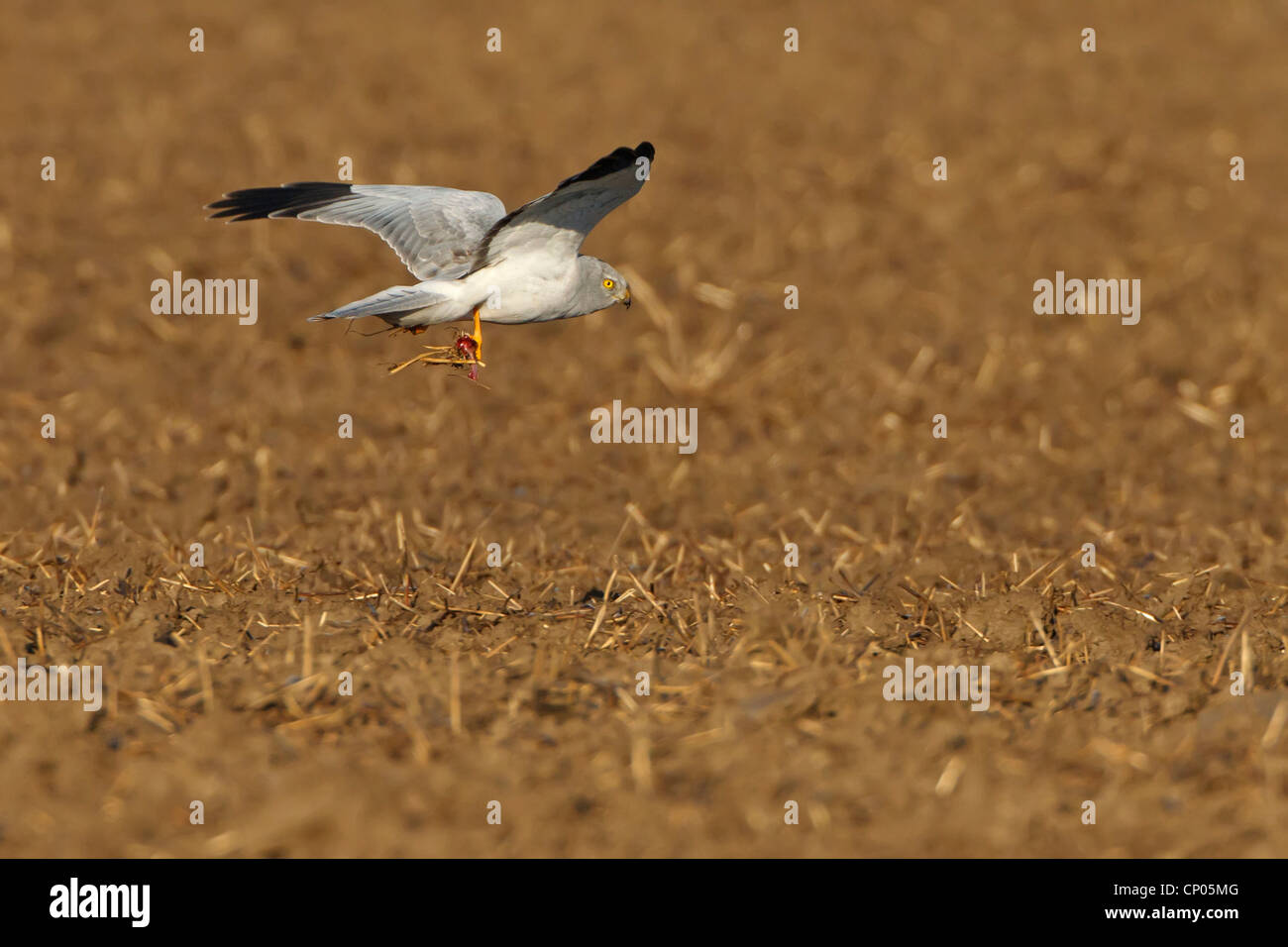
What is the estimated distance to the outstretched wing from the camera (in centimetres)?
689

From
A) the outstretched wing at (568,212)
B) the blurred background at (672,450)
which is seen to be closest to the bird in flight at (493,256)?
the outstretched wing at (568,212)

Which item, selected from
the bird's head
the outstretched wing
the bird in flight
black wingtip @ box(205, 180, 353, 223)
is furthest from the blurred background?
the bird's head

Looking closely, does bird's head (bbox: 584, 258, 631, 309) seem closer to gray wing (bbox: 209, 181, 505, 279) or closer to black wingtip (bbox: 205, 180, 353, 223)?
gray wing (bbox: 209, 181, 505, 279)

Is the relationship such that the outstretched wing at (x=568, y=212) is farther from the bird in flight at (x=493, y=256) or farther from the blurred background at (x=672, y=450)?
the blurred background at (x=672, y=450)

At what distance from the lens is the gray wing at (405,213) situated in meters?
8.15

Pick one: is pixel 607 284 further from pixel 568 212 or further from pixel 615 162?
pixel 615 162

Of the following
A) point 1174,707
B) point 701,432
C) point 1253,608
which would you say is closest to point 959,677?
point 1174,707

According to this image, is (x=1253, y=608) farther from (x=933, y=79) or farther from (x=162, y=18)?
(x=162, y=18)

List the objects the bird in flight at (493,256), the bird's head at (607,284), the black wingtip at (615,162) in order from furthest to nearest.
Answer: the bird's head at (607,284) → the bird in flight at (493,256) → the black wingtip at (615,162)

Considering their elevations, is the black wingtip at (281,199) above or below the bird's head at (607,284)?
above

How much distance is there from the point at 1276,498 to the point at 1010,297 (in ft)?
11.7

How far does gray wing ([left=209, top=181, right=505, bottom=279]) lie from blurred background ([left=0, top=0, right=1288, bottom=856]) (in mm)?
476

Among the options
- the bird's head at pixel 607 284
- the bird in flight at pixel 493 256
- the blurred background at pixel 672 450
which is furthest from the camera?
the bird's head at pixel 607 284

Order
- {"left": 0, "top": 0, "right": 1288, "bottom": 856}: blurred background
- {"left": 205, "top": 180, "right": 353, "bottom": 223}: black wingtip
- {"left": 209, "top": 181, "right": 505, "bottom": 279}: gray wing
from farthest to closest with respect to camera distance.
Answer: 1. {"left": 205, "top": 180, "right": 353, "bottom": 223}: black wingtip
2. {"left": 209, "top": 181, "right": 505, "bottom": 279}: gray wing
3. {"left": 0, "top": 0, "right": 1288, "bottom": 856}: blurred background
